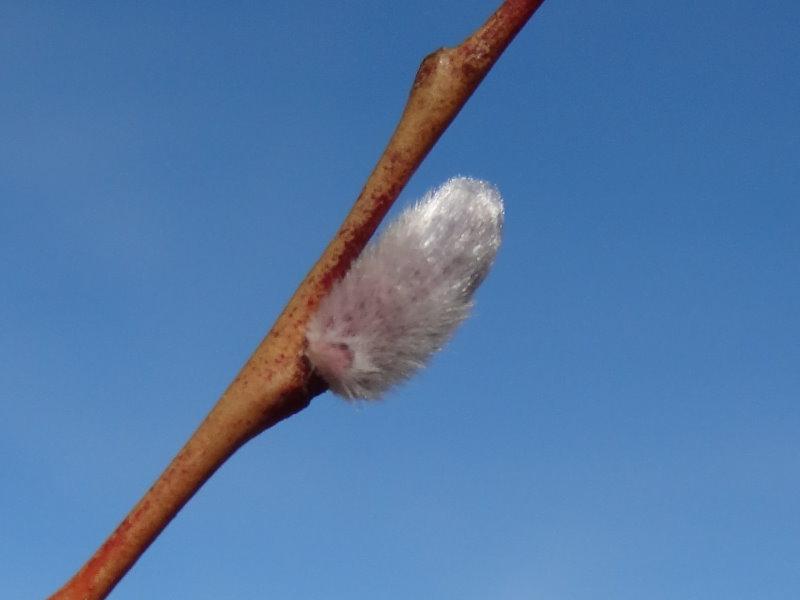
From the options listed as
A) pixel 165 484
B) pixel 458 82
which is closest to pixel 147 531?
pixel 165 484

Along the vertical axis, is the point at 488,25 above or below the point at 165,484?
above

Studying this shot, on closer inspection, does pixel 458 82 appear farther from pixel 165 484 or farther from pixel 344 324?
pixel 165 484

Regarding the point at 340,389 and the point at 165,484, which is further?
the point at 340,389
